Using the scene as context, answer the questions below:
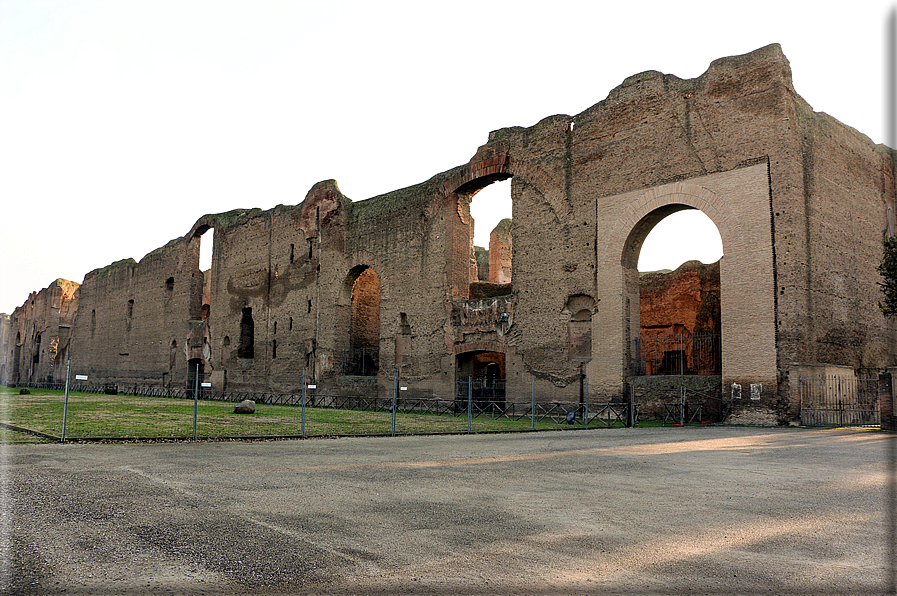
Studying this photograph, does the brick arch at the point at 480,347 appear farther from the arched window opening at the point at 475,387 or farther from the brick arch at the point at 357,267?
the brick arch at the point at 357,267

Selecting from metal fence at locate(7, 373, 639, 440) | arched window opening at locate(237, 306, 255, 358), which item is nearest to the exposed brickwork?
metal fence at locate(7, 373, 639, 440)

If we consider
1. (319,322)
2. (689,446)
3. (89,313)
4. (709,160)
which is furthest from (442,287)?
(89,313)

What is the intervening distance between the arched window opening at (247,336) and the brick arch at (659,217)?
1748cm

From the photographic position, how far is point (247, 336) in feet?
94.0

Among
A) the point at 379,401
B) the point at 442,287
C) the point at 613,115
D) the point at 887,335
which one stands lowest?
the point at 379,401

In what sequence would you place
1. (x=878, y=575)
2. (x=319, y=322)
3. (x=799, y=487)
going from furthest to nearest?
(x=319, y=322), (x=799, y=487), (x=878, y=575)

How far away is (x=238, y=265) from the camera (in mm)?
29141

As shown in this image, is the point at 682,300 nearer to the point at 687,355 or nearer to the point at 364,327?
the point at 687,355

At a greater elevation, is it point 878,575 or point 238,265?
point 238,265

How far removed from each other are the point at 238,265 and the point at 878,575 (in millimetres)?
28821

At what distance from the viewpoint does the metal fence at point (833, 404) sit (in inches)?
559

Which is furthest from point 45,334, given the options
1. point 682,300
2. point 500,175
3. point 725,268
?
point 725,268

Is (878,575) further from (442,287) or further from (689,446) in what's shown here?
(442,287)

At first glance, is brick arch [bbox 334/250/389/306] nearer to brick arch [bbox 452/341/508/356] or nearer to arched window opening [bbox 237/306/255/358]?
brick arch [bbox 452/341/508/356]
